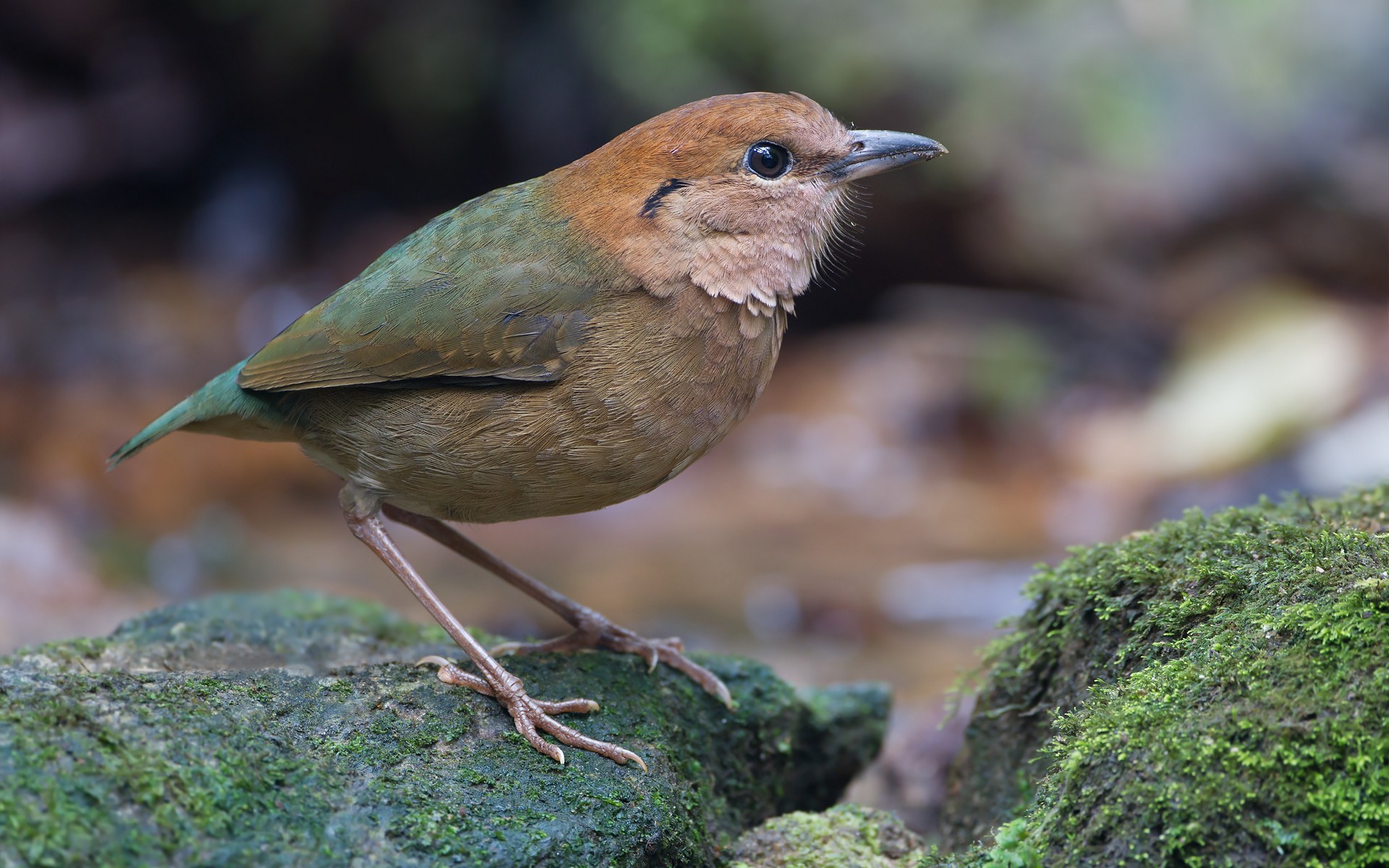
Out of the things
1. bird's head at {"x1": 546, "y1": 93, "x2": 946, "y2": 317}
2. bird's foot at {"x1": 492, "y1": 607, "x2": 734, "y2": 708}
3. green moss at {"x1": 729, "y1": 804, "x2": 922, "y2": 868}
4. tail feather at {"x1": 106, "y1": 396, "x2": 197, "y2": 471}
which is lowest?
green moss at {"x1": 729, "y1": 804, "x2": 922, "y2": 868}

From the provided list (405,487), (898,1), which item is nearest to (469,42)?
(898,1)

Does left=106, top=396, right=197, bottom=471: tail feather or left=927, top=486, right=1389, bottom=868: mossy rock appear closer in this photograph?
left=927, top=486, right=1389, bottom=868: mossy rock

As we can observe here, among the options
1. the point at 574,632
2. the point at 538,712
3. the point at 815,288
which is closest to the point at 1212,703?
the point at 538,712

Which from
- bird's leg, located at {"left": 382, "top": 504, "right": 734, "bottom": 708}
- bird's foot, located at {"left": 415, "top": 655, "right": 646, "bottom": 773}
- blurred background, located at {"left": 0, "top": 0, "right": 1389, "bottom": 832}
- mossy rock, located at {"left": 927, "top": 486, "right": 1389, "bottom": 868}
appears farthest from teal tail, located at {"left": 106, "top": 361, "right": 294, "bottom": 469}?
blurred background, located at {"left": 0, "top": 0, "right": 1389, "bottom": 832}

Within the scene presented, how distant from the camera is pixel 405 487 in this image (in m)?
4.02

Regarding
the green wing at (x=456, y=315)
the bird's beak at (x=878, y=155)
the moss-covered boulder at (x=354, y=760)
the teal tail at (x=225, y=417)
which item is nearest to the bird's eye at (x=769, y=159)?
the bird's beak at (x=878, y=155)

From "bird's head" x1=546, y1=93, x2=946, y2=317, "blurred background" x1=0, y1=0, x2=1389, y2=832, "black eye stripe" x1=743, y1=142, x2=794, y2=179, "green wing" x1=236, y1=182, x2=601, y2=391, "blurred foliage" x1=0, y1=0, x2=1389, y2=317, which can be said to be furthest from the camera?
"blurred foliage" x1=0, y1=0, x2=1389, y2=317

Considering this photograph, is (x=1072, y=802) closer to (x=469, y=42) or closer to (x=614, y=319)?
(x=614, y=319)

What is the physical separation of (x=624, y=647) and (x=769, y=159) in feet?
6.14

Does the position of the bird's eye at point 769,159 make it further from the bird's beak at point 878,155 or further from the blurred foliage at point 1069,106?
the blurred foliage at point 1069,106

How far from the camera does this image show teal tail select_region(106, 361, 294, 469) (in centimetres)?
427

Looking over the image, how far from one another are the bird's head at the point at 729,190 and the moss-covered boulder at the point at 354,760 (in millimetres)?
1437

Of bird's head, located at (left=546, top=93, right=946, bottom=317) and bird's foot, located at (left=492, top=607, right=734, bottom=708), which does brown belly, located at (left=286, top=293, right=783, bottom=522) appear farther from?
bird's foot, located at (left=492, top=607, right=734, bottom=708)

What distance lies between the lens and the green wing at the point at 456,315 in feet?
12.5
